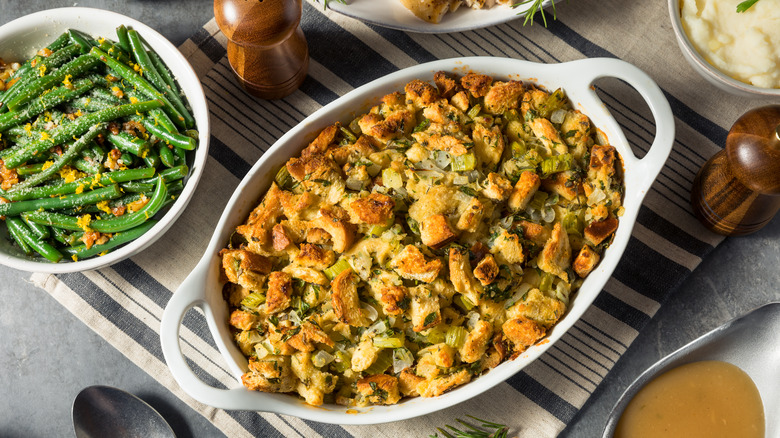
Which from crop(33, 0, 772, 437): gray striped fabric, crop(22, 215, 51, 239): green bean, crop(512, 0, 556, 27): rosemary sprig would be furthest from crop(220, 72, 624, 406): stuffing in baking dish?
crop(22, 215, 51, 239): green bean

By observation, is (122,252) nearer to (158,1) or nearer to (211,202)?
(211,202)

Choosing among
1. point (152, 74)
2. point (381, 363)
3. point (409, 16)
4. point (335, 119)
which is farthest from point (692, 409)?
point (152, 74)

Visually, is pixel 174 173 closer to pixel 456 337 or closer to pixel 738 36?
pixel 456 337

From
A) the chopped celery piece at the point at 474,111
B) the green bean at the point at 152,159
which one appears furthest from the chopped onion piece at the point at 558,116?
the green bean at the point at 152,159

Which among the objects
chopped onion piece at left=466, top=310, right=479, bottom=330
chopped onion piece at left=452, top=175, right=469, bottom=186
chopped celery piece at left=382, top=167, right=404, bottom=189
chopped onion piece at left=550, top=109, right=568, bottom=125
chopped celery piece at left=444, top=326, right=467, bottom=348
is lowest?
chopped celery piece at left=444, top=326, right=467, bottom=348

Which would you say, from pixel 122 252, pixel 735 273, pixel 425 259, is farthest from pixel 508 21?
pixel 122 252

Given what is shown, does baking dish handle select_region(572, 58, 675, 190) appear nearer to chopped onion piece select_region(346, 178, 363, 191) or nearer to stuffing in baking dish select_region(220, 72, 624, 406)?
stuffing in baking dish select_region(220, 72, 624, 406)
